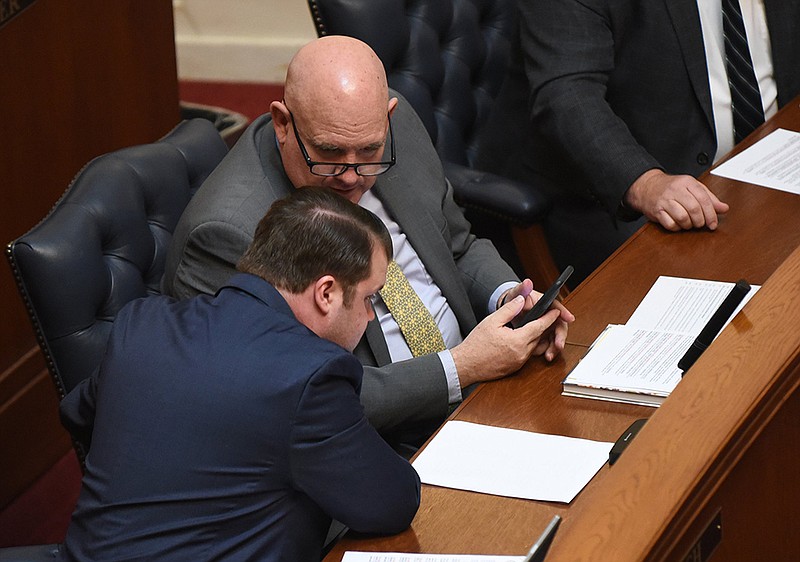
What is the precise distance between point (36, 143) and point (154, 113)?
2.08 feet

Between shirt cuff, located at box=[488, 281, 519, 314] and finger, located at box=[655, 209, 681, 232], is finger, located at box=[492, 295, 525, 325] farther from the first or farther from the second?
finger, located at box=[655, 209, 681, 232]

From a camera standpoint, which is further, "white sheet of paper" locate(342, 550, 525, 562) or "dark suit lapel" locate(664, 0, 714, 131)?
"dark suit lapel" locate(664, 0, 714, 131)

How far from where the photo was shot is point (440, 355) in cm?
212

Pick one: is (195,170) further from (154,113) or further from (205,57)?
(205,57)

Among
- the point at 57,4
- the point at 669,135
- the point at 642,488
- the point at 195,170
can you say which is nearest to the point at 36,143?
the point at 57,4

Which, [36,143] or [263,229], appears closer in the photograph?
[263,229]

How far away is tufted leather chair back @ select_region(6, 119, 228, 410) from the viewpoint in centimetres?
194

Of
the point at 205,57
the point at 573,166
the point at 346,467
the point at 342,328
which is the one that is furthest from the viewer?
the point at 205,57

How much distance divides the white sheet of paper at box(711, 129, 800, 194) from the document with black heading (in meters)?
0.53

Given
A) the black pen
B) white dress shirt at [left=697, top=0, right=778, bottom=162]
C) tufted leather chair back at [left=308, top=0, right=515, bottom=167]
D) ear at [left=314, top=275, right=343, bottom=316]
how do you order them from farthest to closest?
white dress shirt at [left=697, top=0, right=778, bottom=162]
tufted leather chair back at [left=308, top=0, right=515, bottom=167]
the black pen
ear at [left=314, top=275, right=343, bottom=316]

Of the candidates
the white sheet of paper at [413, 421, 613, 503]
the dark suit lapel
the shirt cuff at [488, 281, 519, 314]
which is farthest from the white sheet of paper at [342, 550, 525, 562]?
the dark suit lapel

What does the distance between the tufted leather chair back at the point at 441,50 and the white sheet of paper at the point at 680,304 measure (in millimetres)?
1006

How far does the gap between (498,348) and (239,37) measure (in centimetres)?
432

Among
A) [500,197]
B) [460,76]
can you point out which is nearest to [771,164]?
[500,197]
